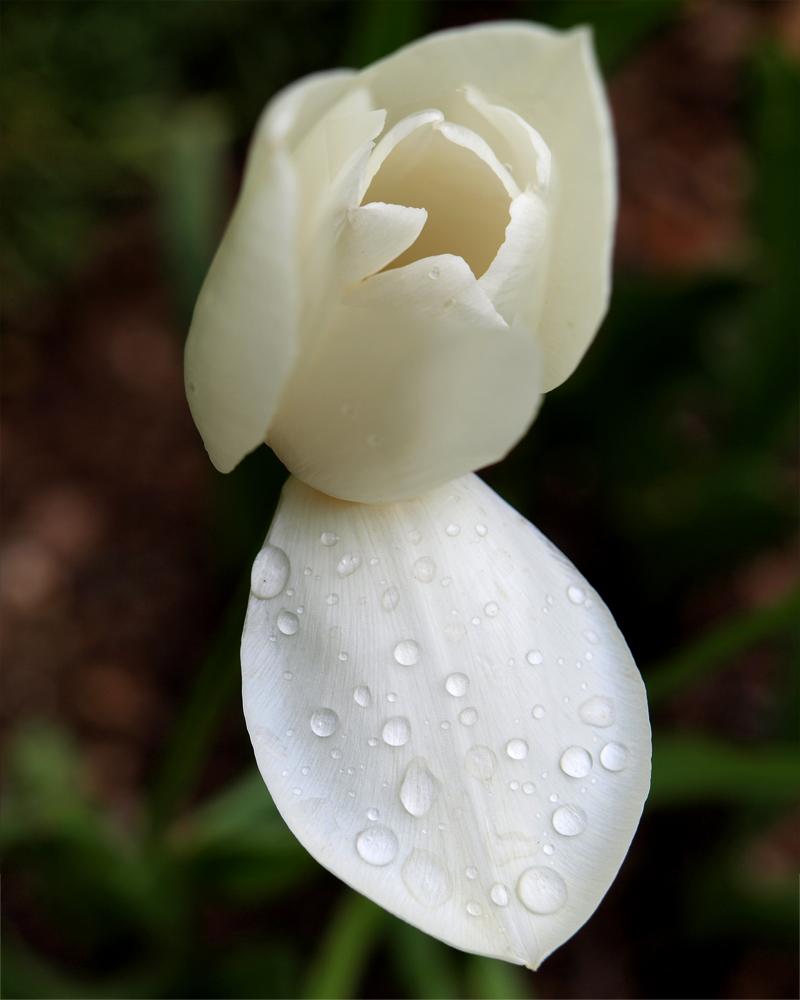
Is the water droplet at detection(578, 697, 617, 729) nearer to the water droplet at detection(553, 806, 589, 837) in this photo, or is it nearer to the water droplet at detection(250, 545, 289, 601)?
the water droplet at detection(553, 806, 589, 837)

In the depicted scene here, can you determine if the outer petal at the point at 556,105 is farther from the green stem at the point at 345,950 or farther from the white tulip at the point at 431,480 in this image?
the green stem at the point at 345,950

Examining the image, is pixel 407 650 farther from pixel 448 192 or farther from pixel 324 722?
pixel 448 192

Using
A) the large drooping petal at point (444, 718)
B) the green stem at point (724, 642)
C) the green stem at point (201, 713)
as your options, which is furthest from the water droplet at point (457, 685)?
the green stem at point (724, 642)

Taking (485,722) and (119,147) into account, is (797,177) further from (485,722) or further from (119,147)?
(119,147)

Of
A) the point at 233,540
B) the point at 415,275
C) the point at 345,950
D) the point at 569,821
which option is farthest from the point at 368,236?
the point at 233,540

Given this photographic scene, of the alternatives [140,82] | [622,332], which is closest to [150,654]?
[622,332]
